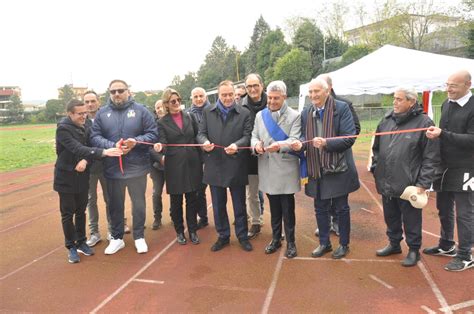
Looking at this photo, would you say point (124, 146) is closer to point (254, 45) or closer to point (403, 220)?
point (403, 220)

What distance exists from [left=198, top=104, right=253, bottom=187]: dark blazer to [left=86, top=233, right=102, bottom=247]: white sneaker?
1.92 metres

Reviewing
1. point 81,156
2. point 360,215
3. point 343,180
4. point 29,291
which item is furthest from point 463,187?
point 29,291

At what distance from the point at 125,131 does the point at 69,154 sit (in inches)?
27.5

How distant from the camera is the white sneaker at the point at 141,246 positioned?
4492mm

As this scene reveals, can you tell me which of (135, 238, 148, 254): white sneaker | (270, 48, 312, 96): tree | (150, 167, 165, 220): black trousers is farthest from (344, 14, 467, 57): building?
(135, 238, 148, 254): white sneaker

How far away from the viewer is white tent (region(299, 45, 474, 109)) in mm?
7340

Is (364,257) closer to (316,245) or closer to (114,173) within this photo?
(316,245)

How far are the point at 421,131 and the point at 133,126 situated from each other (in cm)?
328

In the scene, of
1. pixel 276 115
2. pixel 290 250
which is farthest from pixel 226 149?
pixel 290 250

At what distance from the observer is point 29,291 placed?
3.65m

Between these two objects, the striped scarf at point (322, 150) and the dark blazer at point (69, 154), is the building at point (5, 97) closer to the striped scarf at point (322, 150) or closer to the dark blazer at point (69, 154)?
the dark blazer at point (69, 154)

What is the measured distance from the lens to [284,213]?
4.14 meters

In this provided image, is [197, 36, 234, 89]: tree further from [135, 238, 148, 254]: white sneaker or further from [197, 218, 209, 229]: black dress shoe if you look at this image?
[135, 238, 148, 254]: white sneaker

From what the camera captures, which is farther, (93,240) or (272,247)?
(93,240)
